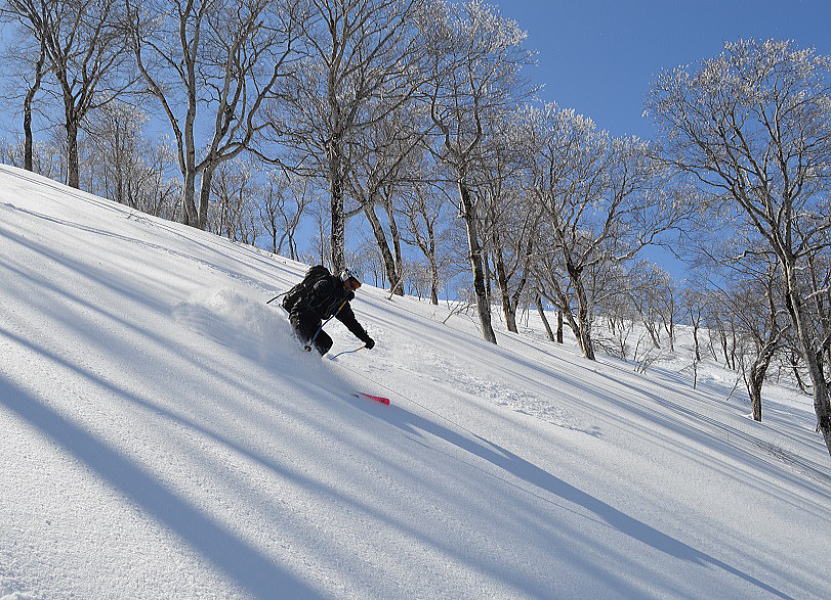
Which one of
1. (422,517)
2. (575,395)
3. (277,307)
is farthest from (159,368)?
(575,395)

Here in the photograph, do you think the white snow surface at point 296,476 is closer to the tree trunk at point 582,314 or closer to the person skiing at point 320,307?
the person skiing at point 320,307

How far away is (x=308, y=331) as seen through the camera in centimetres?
424

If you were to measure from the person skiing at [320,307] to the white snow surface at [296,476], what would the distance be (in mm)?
188

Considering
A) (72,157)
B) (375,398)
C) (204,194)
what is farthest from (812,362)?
(72,157)

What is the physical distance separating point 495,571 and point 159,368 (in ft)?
7.97

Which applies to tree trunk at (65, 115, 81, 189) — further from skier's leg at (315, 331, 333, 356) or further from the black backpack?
skier's leg at (315, 331, 333, 356)

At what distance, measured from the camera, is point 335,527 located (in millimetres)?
2072

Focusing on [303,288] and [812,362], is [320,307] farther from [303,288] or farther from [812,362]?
[812,362]

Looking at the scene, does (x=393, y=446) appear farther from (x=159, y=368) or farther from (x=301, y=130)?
(x=301, y=130)

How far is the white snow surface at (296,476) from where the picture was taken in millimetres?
1674

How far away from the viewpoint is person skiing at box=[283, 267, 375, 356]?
425cm

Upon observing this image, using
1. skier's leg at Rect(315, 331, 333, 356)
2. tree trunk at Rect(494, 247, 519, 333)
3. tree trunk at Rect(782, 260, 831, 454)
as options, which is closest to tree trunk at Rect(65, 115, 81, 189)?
tree trunk at Rect(494, 247, 519, 333)

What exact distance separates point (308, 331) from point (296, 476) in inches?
80.0

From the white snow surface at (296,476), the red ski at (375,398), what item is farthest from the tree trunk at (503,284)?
the red ski at (375,398)
